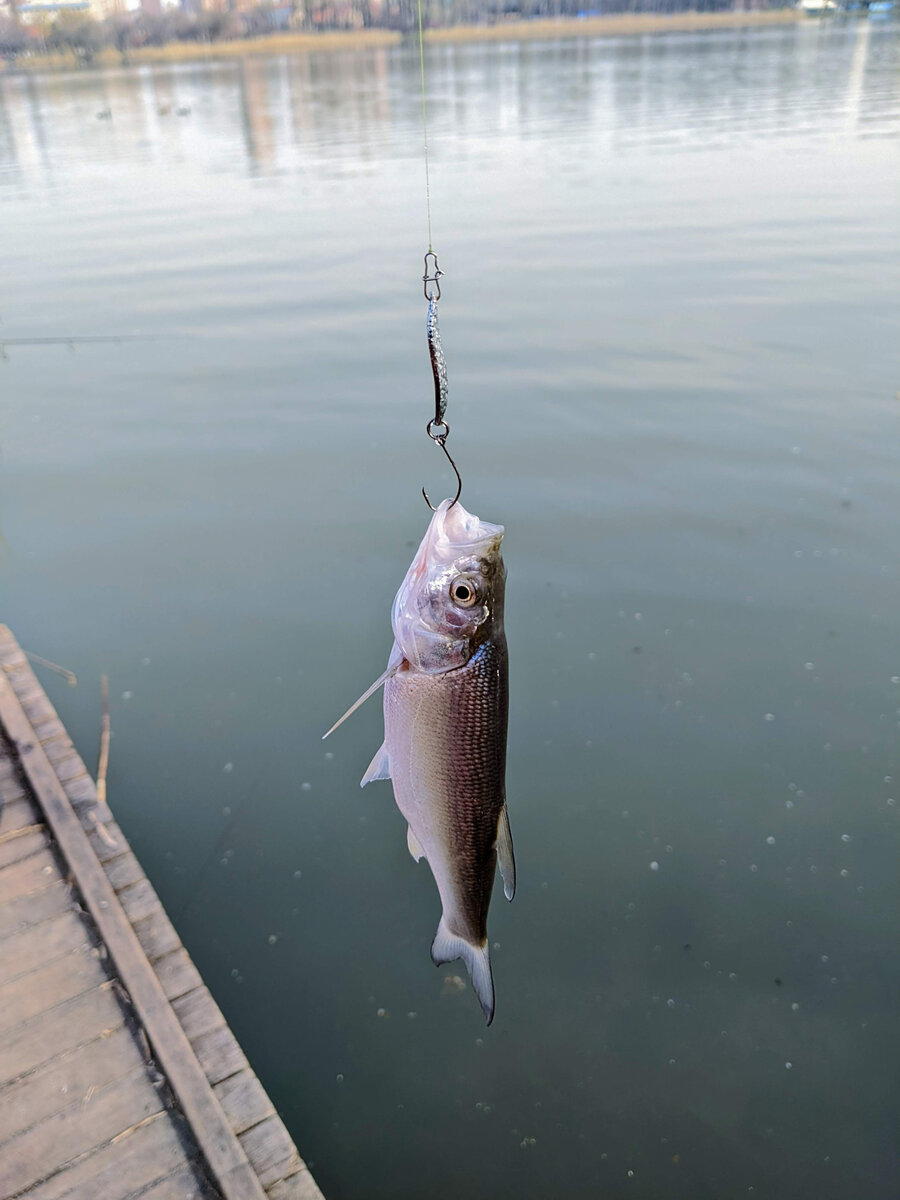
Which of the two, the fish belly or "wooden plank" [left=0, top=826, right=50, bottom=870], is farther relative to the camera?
"wooden plank" [left=0, top=826, right=50, bottom=870]

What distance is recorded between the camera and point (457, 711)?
2348 millimetres

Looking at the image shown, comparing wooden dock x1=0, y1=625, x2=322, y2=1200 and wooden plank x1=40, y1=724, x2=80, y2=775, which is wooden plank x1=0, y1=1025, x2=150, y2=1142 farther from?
wooden plank x1=40, y1=724, x2=80, y2=775

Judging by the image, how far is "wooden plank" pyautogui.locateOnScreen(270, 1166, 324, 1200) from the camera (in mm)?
2678

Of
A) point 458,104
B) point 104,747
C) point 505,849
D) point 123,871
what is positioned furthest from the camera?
point 458,104

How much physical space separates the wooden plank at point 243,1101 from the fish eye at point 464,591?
187 cm

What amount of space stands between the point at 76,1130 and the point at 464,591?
2243 millimetres

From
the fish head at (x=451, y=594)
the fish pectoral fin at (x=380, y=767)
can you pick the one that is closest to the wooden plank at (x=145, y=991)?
the fish pectoral fin at (x=380, y=767)

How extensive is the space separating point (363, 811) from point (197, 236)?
47.2 feet

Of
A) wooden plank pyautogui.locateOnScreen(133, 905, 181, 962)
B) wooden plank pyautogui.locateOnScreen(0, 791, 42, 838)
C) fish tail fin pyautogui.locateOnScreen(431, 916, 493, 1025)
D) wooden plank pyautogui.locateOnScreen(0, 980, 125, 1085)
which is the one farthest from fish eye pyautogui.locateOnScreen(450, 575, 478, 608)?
wooden plank pyautogui.locateOnScreen(0, 791, 42, 838)

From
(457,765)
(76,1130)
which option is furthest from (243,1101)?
(457,765)

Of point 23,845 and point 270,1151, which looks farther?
point 23,845

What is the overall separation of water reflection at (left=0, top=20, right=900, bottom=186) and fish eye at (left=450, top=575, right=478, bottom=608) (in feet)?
74.1

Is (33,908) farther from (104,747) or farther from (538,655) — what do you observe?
(538,655)

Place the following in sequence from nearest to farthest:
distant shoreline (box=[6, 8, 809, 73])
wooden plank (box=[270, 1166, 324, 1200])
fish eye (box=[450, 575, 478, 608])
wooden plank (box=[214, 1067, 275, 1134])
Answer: fish eye (box=[450, 575, 478, 608])
wooden plank (box=[270, 1166, 324, 1200])
wooden plank (box=[214, 1067, 275, 1134])
distant shoreline (box=[6, 8, 809, 73])
